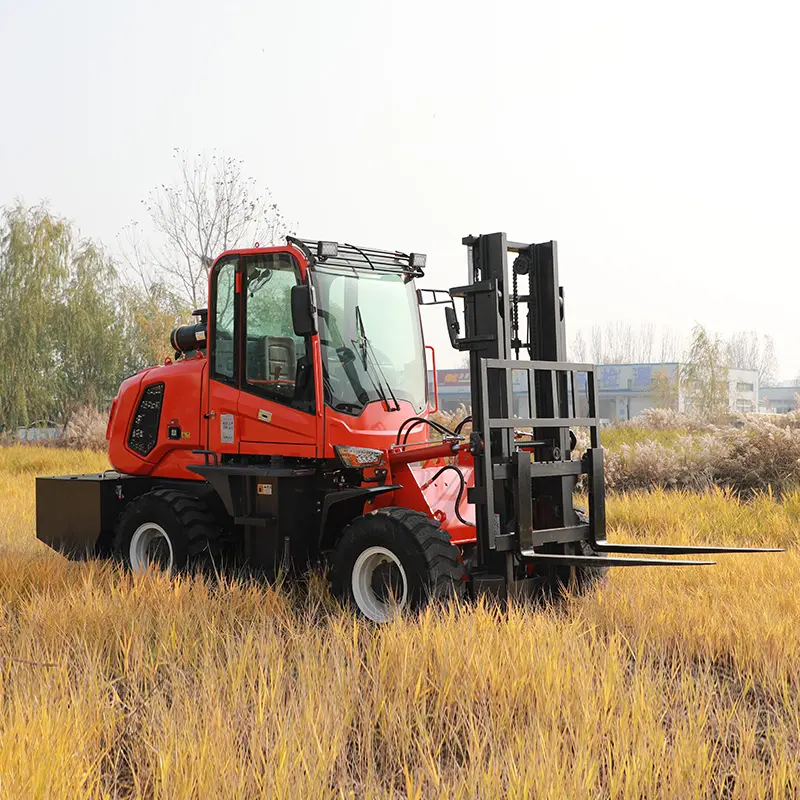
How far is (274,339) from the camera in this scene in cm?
772

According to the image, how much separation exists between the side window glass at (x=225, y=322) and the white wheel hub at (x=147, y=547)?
143cm

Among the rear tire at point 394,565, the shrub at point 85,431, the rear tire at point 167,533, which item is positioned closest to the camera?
the rear tire at point 394,565

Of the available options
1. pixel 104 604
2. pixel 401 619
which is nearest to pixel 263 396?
pixel 104 604

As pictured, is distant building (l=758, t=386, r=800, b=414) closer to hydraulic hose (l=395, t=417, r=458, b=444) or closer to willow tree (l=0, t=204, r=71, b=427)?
willow tree (l=0, t=204, r=71, b=427)

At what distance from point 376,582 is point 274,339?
2082 millimetres

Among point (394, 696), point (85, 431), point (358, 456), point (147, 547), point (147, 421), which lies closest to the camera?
point (394, 696)

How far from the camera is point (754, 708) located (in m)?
5.23

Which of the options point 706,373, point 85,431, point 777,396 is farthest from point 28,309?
point 777,396

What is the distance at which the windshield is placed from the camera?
24.5ft

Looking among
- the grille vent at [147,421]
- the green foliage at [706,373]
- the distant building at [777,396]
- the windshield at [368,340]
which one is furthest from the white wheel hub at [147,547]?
the distant building at [777,396]

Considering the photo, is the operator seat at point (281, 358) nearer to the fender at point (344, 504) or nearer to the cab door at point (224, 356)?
the cab door at point (224, 356)

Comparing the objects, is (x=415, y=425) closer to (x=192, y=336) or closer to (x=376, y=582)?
(x=376, y=582)

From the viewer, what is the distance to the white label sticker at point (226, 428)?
807 centimetres

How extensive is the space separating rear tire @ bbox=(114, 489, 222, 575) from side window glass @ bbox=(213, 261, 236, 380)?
109cm
